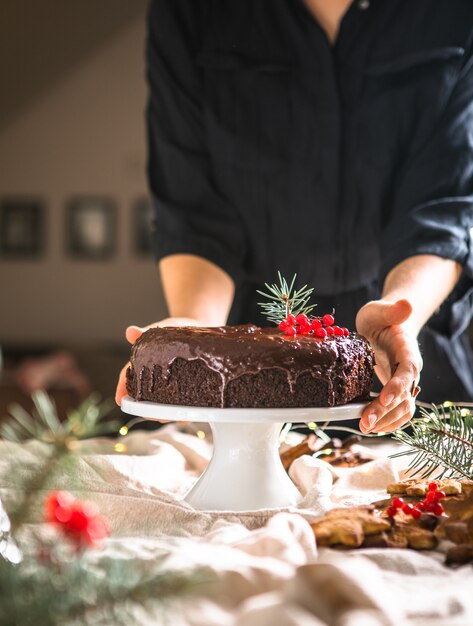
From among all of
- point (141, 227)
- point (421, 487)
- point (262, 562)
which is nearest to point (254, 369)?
point (421, 487)

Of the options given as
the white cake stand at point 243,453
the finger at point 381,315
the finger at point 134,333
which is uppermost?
the finger at point 381,315

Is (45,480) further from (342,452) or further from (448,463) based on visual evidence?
(342,452)

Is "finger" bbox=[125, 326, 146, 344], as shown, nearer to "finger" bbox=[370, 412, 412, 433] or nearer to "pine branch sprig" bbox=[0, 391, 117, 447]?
"finger" bbox=[370, 412, 412, 433]

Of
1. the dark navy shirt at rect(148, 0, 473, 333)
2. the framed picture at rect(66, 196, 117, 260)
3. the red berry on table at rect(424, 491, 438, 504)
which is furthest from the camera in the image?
the framed picture at rect(66, 196, 117, 260)

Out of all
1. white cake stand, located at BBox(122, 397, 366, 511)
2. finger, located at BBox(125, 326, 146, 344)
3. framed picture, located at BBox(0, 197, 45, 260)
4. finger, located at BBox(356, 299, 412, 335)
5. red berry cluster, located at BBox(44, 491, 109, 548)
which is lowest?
framed picture, located at BBox(0, 197, 45, 260)

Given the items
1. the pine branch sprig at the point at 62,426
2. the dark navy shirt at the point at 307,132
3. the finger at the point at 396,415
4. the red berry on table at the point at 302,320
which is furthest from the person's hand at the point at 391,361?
the pine branch sprig at the point at 62,426

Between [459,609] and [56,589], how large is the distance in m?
0.26

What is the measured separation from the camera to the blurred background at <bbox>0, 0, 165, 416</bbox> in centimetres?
678

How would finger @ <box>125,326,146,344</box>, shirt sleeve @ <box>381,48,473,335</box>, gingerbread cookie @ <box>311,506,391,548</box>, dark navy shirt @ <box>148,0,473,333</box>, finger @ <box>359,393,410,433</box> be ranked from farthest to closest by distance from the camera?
1. dark navy shirt @ <box>148,0,473,333</box>
2. shirt sleeve @ <box>381,48,473,335</box>
3. finger @ <box>125,326,146,344</box>
4. finger @ <box>359,393,410,433</box>
5. gingerbread cookie @ <box>311,506,391,548</box>

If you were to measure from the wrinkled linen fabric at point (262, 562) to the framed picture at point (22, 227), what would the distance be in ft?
20.3

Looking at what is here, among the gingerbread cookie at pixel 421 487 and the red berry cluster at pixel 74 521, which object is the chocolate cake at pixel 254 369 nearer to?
the gingerbread cookie at pixel 421 487

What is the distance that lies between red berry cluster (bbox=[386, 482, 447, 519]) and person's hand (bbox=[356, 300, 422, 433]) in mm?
123

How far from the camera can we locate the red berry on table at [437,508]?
79cm

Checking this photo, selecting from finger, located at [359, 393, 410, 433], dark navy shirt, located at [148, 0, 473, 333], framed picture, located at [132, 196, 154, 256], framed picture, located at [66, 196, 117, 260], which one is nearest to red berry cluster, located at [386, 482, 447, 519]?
finger, located at [359, 393, 410, 433]
